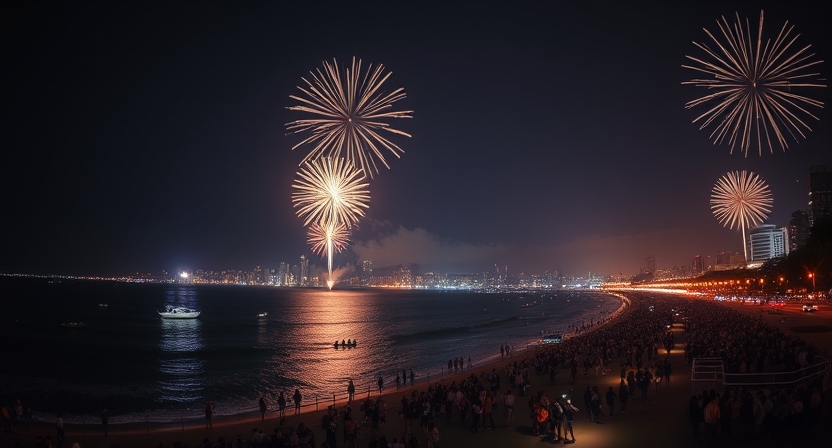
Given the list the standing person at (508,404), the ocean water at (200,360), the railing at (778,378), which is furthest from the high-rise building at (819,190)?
the standing person at (508,404)

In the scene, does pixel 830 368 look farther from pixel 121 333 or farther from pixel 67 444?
pixel 121 333

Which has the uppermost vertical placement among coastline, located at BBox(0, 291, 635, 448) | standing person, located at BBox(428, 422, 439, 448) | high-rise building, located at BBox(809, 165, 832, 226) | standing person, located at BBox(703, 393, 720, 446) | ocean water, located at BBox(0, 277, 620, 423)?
high-rise building, located at BBox(809, 165, 832, 226)

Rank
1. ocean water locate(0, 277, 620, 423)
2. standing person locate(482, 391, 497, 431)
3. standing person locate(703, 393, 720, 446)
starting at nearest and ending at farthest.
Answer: standing person locate(703, 393, 720, 446) → standing person locate(482, 391, 497, 431) → ocean water locate(0, 277, 620, 423)

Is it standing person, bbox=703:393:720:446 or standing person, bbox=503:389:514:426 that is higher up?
standing person, bbox=703:393:720:446

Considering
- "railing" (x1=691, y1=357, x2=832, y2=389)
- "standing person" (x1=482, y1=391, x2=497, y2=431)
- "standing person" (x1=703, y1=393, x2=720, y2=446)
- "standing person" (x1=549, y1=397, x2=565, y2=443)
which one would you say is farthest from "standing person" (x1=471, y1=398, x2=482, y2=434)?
"railing" (x1=691, y1=357, x2=832, y2=389)

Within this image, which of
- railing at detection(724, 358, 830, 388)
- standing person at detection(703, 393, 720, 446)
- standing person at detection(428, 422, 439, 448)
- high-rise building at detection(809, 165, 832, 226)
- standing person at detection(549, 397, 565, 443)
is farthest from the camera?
high-rise building at detection(809, 165, 832, 226)

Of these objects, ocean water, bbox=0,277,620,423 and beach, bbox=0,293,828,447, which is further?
ocean water, bbox=0,277,620,423

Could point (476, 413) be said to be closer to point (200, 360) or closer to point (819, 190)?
point (200, 360)

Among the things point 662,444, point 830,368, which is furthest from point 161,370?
point 830,368

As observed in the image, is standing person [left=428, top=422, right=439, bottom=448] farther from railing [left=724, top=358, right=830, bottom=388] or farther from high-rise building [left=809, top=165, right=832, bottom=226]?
high-rise building [left=809, top=165, right=832, bottom=226]

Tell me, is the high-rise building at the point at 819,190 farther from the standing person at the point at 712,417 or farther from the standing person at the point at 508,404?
the standing person at the point at 712,417
